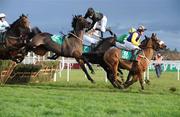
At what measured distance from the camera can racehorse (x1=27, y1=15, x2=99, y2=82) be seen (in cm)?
1579

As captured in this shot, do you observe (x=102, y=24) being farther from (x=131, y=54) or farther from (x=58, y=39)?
(x=58, y=39)

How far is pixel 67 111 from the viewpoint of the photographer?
8.98 meters

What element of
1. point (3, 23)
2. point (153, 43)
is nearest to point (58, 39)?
point (3, 23)

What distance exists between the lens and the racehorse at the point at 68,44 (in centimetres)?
1579

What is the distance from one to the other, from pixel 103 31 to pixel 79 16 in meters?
1.28

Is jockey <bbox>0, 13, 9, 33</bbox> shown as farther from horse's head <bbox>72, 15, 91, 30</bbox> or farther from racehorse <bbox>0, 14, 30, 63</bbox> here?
horse's head <bbox>72, 15, 91, 30</bbox>

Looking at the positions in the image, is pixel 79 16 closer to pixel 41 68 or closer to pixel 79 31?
pixel 79 31

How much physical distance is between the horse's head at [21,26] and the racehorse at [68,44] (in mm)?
437

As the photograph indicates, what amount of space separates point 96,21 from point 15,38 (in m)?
2.92

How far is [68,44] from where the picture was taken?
16.3 m

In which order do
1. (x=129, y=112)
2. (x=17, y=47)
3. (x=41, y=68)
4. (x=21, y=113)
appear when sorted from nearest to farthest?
(x=21, y=113), (x=129, y=112), (x=17, y=47), (x=41, y=68)

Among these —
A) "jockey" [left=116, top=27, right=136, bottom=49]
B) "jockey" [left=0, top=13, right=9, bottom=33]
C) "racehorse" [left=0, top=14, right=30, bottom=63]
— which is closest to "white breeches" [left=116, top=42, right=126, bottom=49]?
"jockey" [left=116, top=27, right=136, bottom=49]

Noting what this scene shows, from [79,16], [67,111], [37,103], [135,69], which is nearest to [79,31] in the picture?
[79,16]

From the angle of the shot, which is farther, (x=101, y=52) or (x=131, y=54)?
(x=101, y=52)
